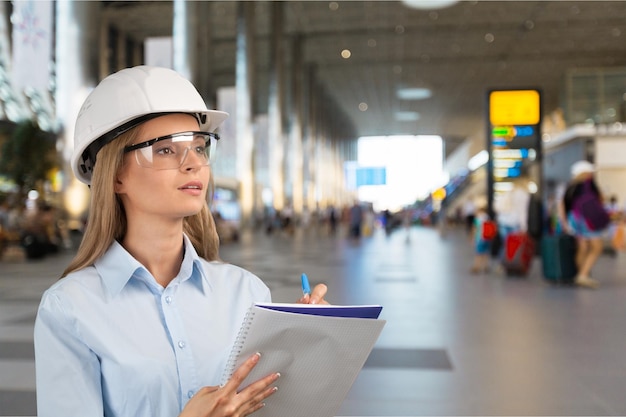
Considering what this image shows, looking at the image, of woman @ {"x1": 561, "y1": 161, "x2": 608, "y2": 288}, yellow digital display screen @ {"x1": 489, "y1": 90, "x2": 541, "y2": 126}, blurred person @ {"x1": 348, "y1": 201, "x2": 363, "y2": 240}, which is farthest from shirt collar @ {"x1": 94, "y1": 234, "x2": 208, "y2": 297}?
blurred person @ {"x1": 348, "y1": 201, "x2": 363, "y2": 240}

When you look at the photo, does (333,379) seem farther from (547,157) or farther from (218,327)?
(547,157)

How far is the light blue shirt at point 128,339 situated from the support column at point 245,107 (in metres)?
29.5

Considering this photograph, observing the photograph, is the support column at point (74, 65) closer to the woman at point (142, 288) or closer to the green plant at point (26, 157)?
the green plant at point (26, 157)

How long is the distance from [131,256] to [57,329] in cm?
24

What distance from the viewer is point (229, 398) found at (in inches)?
55.0

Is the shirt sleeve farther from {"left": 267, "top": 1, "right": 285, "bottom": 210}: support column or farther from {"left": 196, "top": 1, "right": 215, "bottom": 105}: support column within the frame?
{"left": 267, "top": 1, "right": 285, "bottom": 210}: support column

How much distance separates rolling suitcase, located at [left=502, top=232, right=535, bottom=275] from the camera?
1150 cm

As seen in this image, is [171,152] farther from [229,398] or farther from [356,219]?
[356,219]

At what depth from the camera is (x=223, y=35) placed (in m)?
38.9

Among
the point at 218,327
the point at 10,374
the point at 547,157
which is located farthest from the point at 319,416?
the point at 547,157

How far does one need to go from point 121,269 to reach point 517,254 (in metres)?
10.8

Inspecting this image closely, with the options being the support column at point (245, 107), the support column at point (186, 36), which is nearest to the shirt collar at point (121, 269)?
the support column at point (186, 36)

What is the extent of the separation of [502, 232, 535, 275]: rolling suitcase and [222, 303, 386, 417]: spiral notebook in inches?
413

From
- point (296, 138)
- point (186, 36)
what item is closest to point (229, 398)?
point (186, 36)
